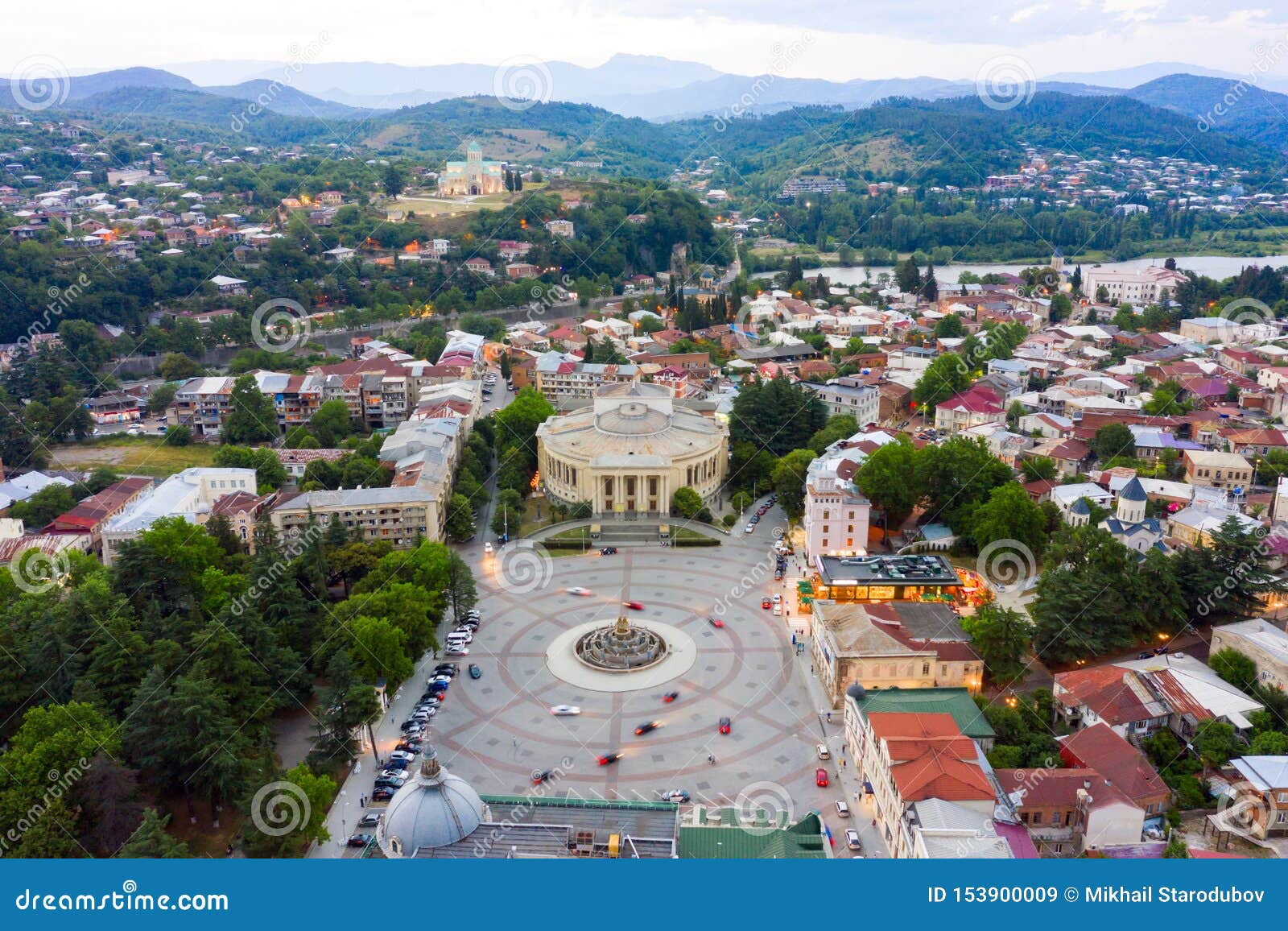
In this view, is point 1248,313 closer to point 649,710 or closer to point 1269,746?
point 1269,746

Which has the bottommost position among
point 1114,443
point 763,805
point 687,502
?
point 763,805

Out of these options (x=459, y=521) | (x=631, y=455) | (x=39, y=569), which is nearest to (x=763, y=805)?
(x=459, y=521)

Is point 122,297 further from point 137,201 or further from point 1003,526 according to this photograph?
point 1003,526

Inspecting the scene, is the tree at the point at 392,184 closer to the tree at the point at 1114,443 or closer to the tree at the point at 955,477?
the tree at the point at 955,477
